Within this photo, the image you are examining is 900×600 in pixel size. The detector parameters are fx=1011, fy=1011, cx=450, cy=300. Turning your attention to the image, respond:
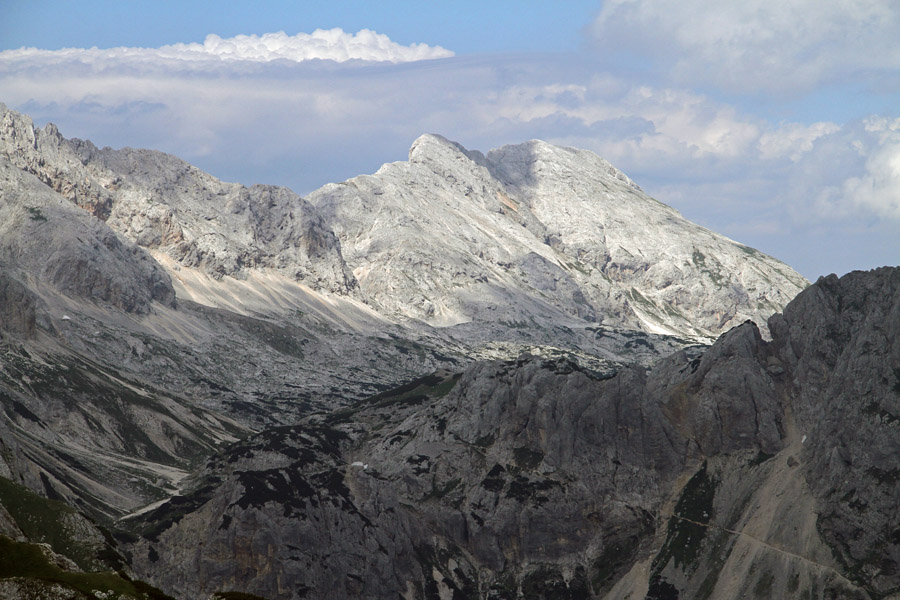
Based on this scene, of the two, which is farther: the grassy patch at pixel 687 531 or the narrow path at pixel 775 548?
the grassy patch at pixel 687 531

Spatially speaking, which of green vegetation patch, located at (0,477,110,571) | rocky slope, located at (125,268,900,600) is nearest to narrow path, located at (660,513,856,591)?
rocky slope, located at (125,268,900,600)

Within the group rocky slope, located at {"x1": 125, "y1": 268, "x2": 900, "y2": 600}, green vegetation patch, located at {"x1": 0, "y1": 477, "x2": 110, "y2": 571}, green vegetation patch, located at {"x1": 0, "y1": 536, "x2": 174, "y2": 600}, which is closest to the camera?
green vegetation patch, located at {"x1": 0, "y1": 536, "x2": 174, "y2": 600}

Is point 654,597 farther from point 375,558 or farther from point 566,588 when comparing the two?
point 375,558

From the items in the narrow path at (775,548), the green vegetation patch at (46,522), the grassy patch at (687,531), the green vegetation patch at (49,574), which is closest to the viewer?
the green vegetation patch at (49,574)

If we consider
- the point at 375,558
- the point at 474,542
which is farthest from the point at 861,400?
the point at 375,558

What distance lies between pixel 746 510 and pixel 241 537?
304 feet

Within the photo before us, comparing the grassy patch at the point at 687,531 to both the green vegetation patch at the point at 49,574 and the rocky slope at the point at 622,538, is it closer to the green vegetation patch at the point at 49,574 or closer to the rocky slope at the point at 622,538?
the rocky slope at the point at 622,538

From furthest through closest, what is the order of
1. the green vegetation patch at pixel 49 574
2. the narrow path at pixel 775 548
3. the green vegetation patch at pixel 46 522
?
the narrow path at pixel 775 548 < the green vegetation patch at pixel 46 522 < the green vegetation patch at pixel 49 574

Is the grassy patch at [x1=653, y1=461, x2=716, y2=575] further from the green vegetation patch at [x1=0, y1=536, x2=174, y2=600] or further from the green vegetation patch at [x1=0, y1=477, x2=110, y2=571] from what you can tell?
the green vegetation patch at [x1=0, y1=536, x2=174, y2=600]

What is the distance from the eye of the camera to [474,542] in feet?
655

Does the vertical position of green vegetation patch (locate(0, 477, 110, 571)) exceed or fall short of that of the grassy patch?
it falls short

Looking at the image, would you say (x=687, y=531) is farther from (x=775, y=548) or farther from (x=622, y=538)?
(x=775, y=548)

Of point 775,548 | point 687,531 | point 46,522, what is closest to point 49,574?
point 46,522

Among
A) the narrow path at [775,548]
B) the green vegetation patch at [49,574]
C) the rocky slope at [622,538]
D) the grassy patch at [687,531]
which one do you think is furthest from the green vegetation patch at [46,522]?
the narrow path at [775,548]
